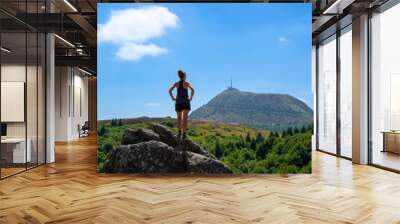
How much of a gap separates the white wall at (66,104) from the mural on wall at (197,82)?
9.11 metres

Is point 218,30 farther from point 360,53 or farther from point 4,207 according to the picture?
point 4,207

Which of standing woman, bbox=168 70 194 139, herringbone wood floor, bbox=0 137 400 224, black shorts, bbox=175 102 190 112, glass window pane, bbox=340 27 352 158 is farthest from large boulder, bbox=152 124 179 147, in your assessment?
glass window pane, bbox=340 27 352 158

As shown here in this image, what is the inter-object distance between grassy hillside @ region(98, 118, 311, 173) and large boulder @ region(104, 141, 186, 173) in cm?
31

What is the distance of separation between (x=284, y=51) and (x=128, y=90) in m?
2.81

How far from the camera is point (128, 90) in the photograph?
22.9 feet

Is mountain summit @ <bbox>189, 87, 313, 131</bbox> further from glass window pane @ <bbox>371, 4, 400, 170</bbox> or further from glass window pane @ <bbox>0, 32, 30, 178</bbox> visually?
glass window pane @ <bbox>0, 32, 30, 178</bbox>

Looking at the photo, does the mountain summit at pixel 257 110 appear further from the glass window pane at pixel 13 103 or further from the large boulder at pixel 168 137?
the glass window pane at pixel 13 103

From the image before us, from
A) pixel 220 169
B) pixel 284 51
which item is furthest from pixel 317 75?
pixel 220 169

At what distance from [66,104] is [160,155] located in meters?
9.78

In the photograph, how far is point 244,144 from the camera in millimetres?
6867

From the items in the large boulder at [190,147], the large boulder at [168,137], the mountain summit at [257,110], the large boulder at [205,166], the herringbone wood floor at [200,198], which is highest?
the mountain summit at [257,110]

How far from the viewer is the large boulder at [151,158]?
6.84 metres

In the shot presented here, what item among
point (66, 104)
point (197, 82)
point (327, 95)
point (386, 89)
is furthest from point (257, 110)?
point (66, 104)

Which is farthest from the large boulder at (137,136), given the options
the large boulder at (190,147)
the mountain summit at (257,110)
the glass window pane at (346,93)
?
the glass window pane at (346,93)
